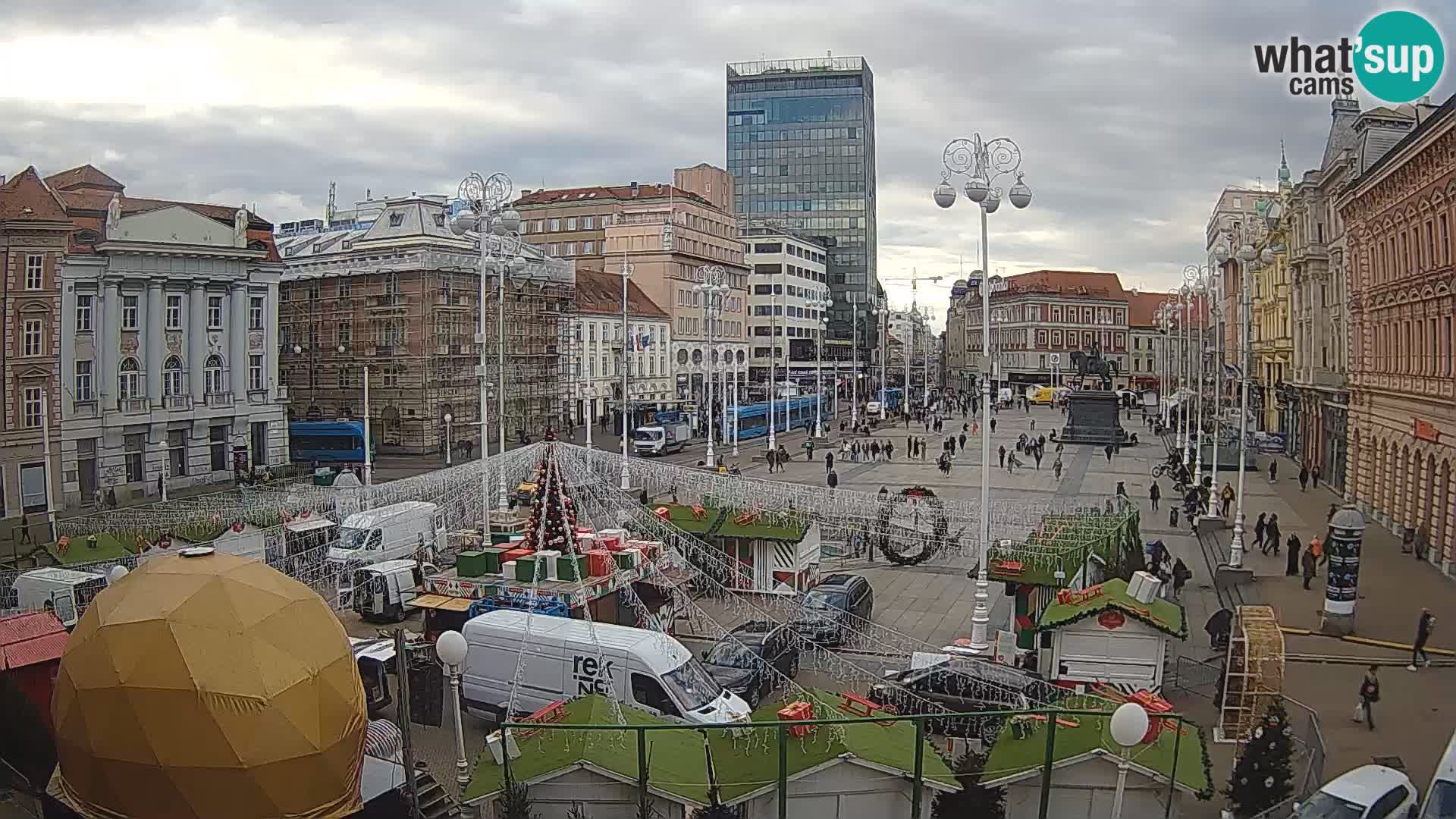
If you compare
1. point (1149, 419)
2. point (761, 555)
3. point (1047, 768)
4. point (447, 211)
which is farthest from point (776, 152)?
point (1047, 768)

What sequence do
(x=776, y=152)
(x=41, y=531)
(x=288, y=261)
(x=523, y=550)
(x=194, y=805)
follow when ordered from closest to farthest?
(x=194, y=805)
(x=523, y=550)
(x=41, y=531)
(x=288, y=261)
(x=776, y=152)

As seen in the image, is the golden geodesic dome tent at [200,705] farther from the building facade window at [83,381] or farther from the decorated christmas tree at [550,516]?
the building facade window at [83,381]

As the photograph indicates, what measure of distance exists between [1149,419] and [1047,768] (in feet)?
270

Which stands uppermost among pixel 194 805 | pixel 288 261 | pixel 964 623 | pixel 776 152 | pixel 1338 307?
pixel 776 152

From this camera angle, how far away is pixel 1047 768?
1209 cm

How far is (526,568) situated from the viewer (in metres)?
20.5

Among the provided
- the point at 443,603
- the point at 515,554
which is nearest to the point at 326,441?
the point at 515,554

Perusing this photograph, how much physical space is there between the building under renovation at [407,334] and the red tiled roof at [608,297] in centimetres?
1083

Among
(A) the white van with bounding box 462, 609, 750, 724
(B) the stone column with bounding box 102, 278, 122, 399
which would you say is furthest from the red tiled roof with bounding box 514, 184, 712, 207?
(A) the white van with bounding box 462, 609, 750, 724

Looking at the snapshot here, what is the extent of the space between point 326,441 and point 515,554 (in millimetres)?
34314

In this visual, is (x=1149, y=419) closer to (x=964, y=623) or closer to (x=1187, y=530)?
(x=1187, y=530)

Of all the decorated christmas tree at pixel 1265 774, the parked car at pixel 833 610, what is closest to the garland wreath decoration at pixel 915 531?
the parked car at pixel 833 610

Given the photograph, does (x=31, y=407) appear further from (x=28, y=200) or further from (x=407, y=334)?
(x=407, y=334)

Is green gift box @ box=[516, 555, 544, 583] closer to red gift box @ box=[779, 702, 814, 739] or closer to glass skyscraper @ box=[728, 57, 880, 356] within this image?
red gift box @ box=[779, 702, 814, 739]
